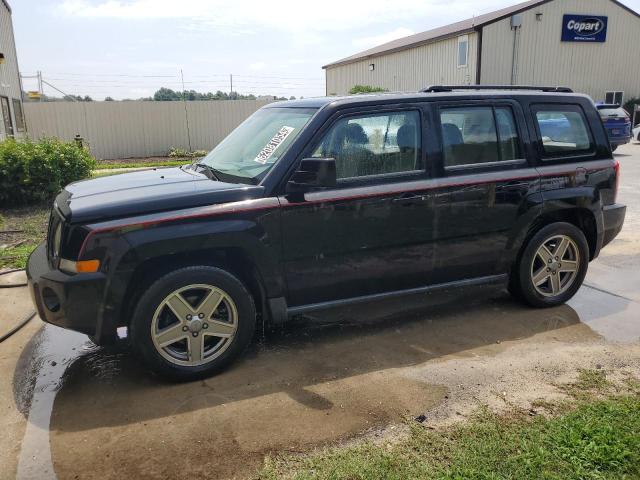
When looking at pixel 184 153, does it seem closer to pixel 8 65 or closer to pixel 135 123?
pixel 135 123

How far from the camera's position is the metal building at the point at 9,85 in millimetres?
16625

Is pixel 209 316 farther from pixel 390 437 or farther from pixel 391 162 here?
pixel 391 162

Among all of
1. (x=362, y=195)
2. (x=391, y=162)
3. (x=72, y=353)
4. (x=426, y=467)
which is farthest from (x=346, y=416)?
(x=72, y=353)

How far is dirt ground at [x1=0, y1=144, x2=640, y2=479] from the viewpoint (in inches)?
120

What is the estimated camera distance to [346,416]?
3.32m

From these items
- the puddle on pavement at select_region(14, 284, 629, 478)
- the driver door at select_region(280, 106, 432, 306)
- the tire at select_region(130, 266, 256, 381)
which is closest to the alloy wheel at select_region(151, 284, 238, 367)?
the tire at select_region(130, 266, 256, 381)

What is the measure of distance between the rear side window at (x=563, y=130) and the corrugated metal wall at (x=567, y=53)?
22.0 metres

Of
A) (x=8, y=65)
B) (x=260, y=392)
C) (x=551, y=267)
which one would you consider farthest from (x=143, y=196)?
(x=8, y=65)

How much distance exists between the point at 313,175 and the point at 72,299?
174 cm

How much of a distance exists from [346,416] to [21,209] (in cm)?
834

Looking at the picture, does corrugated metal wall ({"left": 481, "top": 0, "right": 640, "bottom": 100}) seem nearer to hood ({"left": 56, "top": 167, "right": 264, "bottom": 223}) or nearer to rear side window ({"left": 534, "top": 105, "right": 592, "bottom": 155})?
rear side window ({"left": 534, "top": 105, "right": 592, "bottom": 155})

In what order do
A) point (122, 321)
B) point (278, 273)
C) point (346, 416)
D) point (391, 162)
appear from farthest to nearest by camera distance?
point (391, 162)
point (278, 273)
point (122, 321)
point (346, 416)

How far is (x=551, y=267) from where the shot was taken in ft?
16.3

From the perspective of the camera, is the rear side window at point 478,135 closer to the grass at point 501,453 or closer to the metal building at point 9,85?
the grass at point 501,453
